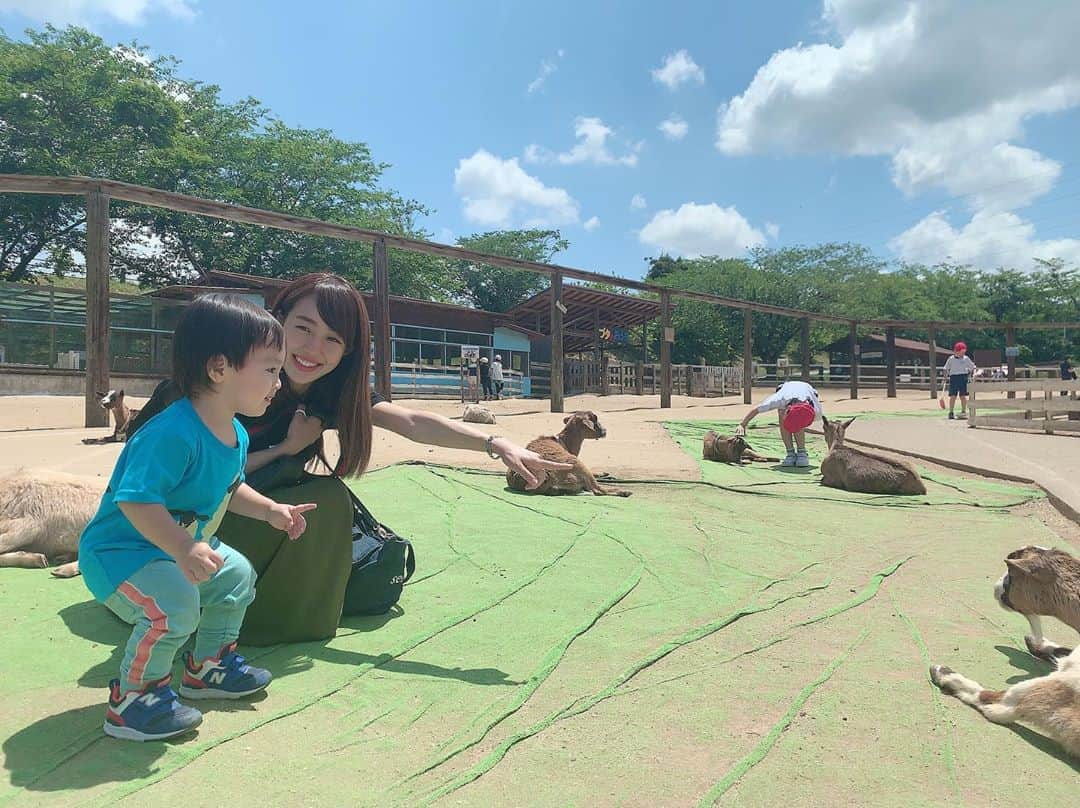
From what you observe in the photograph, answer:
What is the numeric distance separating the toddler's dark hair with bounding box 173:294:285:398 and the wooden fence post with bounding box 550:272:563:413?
1220cm

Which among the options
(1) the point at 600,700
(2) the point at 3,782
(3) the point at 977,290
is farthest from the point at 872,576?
(3) the point at 977,290

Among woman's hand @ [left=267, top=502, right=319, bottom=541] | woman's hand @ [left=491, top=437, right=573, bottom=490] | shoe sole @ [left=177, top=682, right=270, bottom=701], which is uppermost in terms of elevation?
woman's hand @ [left=491, top=437, right=573, bottom=490]

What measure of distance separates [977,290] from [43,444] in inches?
2452

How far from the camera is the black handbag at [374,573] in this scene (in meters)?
2.95

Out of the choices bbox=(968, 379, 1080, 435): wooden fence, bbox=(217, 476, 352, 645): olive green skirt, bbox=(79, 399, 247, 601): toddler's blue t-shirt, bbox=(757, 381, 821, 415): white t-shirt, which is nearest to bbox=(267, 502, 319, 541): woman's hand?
bbox=(79, 399, 247, 601): toddler's blue t-shirt

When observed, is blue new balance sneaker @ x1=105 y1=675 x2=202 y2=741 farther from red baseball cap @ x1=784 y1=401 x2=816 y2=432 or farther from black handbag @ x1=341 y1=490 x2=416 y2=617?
red baseball cap @ x1=784 y1=401 x2=816 y2=432

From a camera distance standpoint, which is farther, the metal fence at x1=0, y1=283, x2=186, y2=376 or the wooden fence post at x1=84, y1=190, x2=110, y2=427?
the metal fence at x1=0, y1=283, x2=186, y2=376

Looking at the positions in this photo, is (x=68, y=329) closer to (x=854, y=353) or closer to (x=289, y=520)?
(x=289, y=520)

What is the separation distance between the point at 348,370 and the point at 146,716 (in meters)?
1.40

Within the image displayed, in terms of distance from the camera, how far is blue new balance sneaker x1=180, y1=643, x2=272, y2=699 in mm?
2166

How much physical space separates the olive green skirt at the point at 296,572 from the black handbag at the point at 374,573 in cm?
18

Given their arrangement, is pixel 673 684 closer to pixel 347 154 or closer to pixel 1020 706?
pixel 1020 706

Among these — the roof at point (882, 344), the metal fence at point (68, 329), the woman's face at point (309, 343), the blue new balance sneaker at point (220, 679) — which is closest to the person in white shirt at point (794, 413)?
the woman's face at point (309, 343)

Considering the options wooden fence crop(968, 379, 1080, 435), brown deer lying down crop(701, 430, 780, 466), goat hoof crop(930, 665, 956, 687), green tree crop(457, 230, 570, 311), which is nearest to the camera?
goat hoof crop(930, 665, 956, 687)
